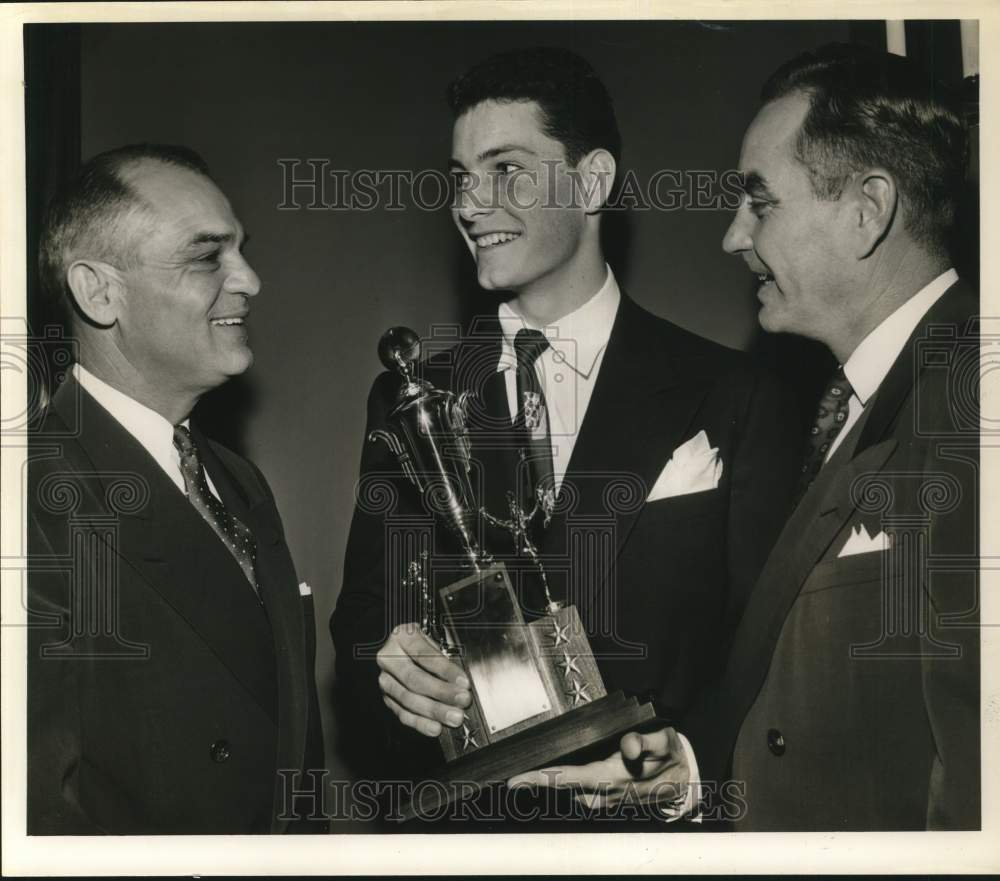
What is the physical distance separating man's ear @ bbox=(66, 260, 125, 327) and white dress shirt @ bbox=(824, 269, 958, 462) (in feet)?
4.83

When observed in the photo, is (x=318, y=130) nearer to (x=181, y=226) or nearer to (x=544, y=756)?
(x=181, y=226)

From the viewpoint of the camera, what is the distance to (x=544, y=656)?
2195 millimetres

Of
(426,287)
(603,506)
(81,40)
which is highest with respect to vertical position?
(81,40)

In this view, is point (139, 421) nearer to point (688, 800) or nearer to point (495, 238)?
point (495, 238)

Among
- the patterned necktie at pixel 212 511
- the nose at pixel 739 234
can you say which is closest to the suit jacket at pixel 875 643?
the nose at pixel 739 234

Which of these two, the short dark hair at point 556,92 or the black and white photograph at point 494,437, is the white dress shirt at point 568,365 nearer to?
the black and white photograph at point 494,437

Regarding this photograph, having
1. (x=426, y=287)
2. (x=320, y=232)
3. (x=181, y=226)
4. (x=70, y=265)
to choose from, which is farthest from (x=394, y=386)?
(x=70, y=265)

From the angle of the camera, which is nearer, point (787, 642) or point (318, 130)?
point (787, 642)

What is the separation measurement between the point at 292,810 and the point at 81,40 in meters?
1.67

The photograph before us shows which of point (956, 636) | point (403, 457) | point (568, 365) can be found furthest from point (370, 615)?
point (956, 636)

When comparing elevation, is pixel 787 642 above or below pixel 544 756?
above

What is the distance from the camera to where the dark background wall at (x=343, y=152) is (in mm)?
2352

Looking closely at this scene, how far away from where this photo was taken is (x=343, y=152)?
2.38 metres

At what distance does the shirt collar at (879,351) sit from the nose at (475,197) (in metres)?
0.80
